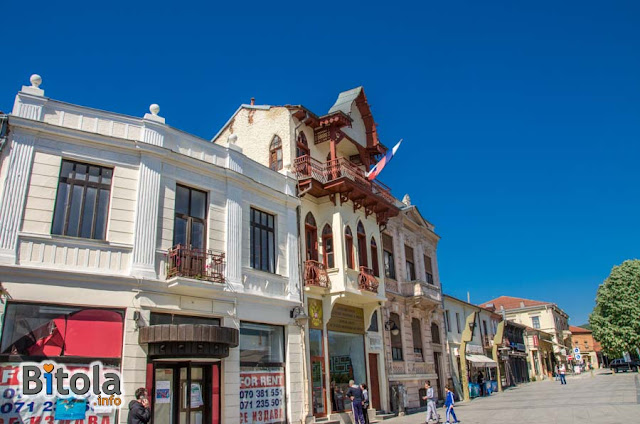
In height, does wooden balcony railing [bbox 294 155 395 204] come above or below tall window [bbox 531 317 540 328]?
above

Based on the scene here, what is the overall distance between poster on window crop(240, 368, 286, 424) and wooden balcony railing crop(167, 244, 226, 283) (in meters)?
3.12

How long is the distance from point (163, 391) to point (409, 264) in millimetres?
17618

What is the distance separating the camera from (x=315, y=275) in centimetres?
1844

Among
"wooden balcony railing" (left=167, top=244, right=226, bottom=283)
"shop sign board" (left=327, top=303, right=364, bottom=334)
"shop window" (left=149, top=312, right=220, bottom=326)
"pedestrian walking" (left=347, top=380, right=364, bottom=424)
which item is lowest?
"pedestrian walking" (left=347, top=380, right=364, bottom=424)

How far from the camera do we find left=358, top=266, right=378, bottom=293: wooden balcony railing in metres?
19.5

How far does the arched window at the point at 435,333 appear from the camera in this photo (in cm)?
2836

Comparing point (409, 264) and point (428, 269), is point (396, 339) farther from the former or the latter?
point (428, 269)

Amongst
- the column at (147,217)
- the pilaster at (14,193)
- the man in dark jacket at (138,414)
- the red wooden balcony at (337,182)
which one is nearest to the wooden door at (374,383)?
the red wooden balcony at (337,182)

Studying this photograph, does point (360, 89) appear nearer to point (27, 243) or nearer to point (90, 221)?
point (90, 221)

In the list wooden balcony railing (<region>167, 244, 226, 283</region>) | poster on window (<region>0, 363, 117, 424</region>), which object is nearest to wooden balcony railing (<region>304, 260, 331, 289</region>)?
wooden balcony railing (<region>167, 244, 226, 283</region>)

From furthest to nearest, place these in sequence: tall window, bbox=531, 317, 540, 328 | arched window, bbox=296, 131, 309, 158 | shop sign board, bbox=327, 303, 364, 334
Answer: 1. tall window, bbox=531, 317, 540, 328
2. arched window, bbox=296, 131, 309, 158
3. shop sign board, bbox=327, 303, 364, 334

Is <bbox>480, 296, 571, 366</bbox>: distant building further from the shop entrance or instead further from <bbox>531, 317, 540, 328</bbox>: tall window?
the shop entrance

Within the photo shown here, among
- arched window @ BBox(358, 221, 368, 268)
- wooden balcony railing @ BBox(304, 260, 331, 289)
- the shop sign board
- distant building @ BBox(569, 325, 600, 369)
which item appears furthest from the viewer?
distant building @ BBox(569, 325, 600, 369)

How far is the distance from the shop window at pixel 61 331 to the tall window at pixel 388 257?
14920 mm
